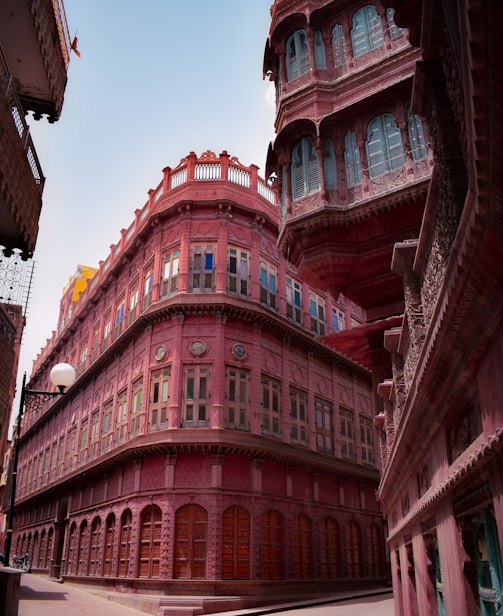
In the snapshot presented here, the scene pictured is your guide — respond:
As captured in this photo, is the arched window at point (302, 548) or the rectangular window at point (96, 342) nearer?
the arched window at point (302, 548)

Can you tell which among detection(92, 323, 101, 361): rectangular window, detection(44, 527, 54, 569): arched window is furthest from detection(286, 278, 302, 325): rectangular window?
detection(44, 527, 54, 569): arched window

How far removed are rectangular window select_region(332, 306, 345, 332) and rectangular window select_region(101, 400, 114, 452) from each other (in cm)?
1296

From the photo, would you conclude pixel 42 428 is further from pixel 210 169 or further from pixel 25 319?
pixel 25 319

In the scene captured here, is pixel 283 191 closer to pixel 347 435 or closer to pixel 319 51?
pixel 319 51

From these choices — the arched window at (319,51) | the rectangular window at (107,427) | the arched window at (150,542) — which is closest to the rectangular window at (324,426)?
the arched window at (150,542)

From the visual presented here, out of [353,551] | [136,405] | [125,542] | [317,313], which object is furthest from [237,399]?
[353,551]

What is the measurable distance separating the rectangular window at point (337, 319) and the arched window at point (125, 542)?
15.1 metres

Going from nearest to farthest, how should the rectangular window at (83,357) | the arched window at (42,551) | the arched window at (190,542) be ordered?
the arched window at (190,542) < the rectangular window at (83,357) < the arched window at (42,551)

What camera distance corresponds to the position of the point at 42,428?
44.1 meters

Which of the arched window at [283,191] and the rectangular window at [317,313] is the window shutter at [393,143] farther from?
the rectangular window at [317,313]

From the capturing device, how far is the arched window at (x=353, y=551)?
2666 cm

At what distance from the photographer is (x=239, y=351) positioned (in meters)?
23.6

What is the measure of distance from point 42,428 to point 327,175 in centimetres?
3816

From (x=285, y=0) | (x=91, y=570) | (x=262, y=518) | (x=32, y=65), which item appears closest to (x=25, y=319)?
(x=32, y=65)
